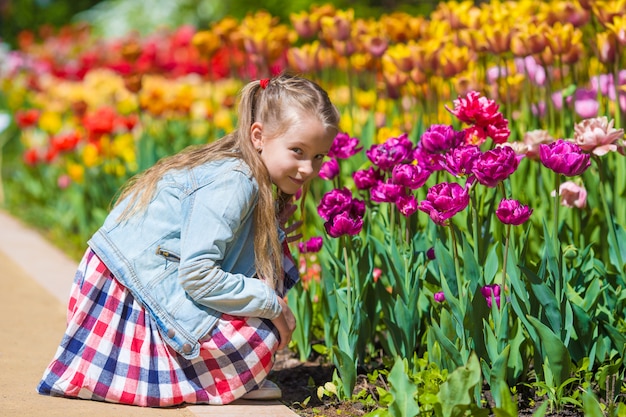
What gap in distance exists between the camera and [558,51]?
3.17 m

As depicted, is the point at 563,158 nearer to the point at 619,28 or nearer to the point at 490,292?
the point at 490,292

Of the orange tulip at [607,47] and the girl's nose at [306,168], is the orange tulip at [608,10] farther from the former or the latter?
the girl's nose at [306,168]

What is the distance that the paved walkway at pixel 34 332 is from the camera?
2328 mm

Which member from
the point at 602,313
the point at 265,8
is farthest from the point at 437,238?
the point at 265,8

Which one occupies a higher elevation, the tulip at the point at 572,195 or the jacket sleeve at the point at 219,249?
the jacket sleeve at the point at 219,249

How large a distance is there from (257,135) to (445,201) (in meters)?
0.57

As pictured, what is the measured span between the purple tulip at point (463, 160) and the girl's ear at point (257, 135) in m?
0.51

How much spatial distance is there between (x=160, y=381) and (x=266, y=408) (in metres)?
0.28

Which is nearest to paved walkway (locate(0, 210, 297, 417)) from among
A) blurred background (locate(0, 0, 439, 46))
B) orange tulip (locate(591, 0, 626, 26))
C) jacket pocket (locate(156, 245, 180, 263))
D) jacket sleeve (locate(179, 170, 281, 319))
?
jacket sleeve (locate(179, 170, 281, 319))

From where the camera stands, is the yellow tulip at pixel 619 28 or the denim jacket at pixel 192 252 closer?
the denim jacket at pixel 192 252

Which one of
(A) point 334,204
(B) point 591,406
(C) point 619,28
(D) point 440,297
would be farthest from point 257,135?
(C) point 619,28

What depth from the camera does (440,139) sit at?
7.99 ft

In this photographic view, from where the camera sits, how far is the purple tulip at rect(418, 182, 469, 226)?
6.95ft

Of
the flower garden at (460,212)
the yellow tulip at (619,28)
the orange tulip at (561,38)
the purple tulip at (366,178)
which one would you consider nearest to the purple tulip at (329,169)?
the flower garden at (460,212)
